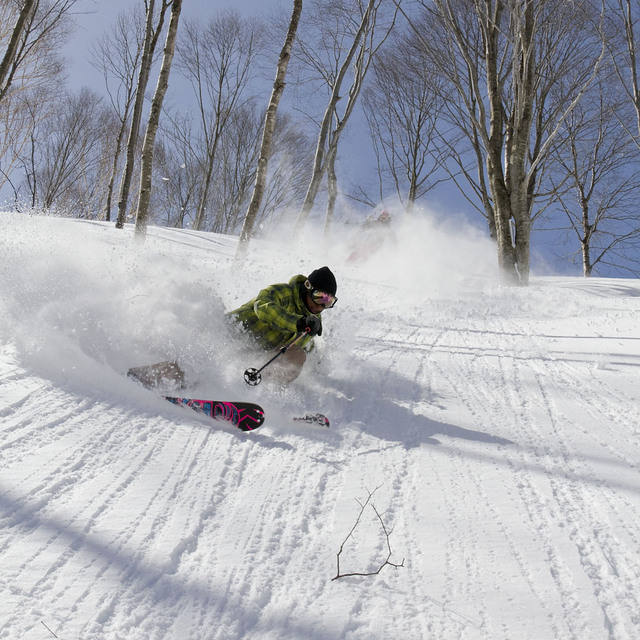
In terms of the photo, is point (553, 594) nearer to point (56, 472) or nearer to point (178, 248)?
point (56, 472)

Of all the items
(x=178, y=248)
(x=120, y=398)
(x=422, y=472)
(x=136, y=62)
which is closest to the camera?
(x=422, y=472)

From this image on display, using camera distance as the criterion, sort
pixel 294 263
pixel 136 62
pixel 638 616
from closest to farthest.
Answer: pixel 638 616 < pixel 294 263 < pixel 136 62

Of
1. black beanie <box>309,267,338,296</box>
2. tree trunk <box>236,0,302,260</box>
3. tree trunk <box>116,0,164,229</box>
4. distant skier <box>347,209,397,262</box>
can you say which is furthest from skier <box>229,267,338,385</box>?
tree trunk <box>116,0,164,229</box>

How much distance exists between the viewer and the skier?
354 cm

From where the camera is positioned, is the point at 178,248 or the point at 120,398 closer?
the point at 120,398

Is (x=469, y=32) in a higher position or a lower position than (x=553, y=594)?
higher

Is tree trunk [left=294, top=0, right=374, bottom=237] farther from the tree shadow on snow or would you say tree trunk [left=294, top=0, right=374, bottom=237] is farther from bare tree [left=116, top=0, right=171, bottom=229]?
the tree shadow on snow

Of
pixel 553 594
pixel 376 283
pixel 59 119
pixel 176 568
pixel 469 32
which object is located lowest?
pixel 176 568

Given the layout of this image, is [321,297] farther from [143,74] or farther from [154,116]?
[143,74]

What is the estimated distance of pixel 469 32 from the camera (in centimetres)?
1152

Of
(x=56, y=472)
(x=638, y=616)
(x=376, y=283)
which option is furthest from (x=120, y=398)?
(x=376, y=283)

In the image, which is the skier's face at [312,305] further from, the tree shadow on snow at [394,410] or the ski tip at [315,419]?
the ski tip at [315,419]

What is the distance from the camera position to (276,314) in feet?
11.8

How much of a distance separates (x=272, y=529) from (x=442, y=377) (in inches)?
97.6
